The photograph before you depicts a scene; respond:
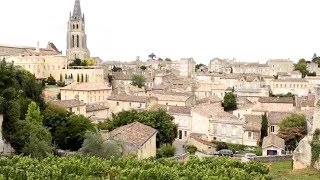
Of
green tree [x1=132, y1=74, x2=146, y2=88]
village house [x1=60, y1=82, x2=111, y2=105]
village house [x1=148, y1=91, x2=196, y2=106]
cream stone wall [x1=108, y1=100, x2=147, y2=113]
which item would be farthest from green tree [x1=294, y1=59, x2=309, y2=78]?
cream stone wall [x1=108, y1=100, x2=147, y2=113]

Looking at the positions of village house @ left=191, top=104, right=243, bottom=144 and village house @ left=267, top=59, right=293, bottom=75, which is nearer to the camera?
village house @ left=191, top=104, right=243, bottom=144

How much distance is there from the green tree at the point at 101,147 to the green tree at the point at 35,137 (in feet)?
8.72

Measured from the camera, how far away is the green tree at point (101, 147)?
2992cm

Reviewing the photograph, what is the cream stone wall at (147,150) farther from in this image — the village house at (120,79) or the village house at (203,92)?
the village house at (120,79)

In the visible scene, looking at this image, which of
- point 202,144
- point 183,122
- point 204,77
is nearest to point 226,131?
point 202,144

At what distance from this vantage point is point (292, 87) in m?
87.4

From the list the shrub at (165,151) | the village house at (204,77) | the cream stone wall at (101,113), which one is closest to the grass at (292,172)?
the shrub at (165,151)

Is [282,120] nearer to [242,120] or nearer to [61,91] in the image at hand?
[242,120]

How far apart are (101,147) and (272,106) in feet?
115

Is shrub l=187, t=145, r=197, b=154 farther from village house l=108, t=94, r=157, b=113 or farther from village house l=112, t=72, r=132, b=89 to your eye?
village house l=112, t=72, r=132, b=89

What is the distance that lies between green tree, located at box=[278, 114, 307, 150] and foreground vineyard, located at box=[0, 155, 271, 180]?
71.0 ft

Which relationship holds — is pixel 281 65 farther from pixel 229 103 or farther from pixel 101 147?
pixel 101 147

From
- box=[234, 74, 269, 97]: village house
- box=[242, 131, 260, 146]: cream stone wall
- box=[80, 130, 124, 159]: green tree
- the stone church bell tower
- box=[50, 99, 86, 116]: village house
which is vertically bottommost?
box=[242, 131, 260, 146]: cream stone wall

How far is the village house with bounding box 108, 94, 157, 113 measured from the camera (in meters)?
60.3
